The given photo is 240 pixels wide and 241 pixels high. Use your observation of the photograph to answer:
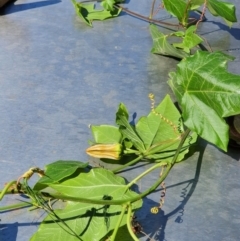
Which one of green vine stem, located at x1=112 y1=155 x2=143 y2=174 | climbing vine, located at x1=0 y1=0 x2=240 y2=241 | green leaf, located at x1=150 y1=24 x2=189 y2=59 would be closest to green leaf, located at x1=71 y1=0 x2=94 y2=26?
green leaf, located at x1=150 y1=24 x2=189 y2=59

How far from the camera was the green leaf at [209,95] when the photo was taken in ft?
2.24

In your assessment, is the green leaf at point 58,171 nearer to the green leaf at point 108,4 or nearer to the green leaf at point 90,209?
the green leaf at point 90,209

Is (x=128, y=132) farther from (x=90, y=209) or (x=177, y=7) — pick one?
(x=177, y=7)

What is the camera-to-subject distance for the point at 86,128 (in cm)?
84

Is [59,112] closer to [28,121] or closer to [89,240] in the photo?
[28,121]

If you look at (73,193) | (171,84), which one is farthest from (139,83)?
(73,193)

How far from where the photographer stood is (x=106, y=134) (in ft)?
2.64

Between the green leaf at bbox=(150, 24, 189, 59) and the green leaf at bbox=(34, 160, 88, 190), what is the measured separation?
0.35 m

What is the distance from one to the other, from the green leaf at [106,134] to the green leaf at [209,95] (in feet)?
0.38

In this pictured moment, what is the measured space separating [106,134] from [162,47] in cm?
27

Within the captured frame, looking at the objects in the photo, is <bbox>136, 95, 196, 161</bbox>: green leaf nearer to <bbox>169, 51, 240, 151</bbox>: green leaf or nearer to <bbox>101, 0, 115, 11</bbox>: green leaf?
<bbox>169, 51, 240, 151</bbox>: green leaf

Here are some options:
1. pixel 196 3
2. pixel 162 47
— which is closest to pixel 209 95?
pixel 162 47

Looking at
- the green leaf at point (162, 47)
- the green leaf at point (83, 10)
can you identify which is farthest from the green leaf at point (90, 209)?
the green leaf at point (83, 10)

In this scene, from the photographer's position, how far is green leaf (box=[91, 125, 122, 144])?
0.80 meters
